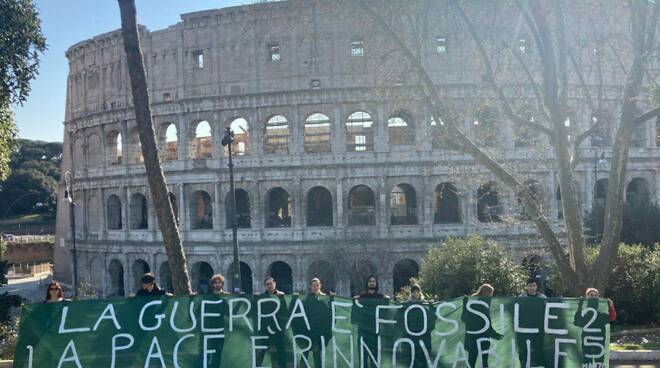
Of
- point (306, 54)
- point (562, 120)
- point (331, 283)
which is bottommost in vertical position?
point (331, 283)

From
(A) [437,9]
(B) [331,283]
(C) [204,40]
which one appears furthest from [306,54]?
(A) [437,9]

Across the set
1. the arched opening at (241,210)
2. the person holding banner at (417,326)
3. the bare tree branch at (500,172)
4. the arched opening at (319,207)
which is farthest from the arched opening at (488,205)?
Answer: the person holding banner at (417,326)

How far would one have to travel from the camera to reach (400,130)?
1157 inches

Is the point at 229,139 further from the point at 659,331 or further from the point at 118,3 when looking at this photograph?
the point at 659,331

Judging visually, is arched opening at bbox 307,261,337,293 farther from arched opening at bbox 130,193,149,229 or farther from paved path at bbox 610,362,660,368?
paved path at bbox 610,362,660,368

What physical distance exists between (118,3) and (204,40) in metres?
19.9

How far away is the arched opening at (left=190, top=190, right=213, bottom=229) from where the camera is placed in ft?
103

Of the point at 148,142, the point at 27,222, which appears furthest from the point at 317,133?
the point at 27,222

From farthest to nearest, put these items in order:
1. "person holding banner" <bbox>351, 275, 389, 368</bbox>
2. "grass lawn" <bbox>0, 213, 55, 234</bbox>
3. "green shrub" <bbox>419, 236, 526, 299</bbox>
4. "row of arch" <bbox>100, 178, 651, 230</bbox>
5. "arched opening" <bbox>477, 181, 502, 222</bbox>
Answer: "grass lawn" <bbox>0, 213, 55, 234</bbox> → "row of arch" <bbox>100, 178, 651, 230</bbox> → "arched opening" <bbox>477, 181, 502, 222</bbox> → "green shrub" <bbox>419, 236, 526, 299</bbox> → "person holding banner" <bbox>351, 275, 389, 368</bbox>

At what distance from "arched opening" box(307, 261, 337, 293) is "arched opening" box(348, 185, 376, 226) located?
258cm

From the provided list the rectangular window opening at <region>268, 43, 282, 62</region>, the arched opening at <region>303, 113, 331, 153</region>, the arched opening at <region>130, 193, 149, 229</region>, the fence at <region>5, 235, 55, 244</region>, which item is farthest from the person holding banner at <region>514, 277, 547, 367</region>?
the fence at <region>5, 235, 55, 244</region>

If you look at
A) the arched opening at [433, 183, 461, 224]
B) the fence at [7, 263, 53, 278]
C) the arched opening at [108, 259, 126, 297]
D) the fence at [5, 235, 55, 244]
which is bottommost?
the fence at [7, 263, 53, 278]

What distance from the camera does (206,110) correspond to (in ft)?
100

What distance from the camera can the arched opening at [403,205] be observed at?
29.6 m
